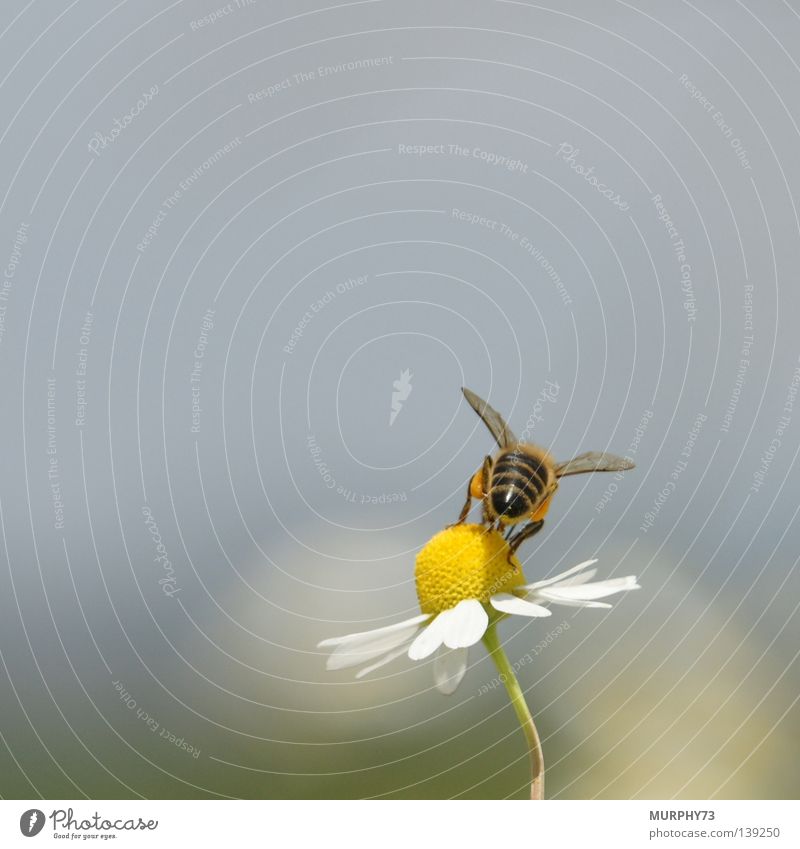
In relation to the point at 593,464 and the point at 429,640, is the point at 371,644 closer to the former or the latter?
the point at 429,640

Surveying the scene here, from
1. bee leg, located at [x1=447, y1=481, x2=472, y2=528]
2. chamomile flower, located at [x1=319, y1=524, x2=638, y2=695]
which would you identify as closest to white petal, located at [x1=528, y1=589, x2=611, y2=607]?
chamomile flower, located at [x1=319, y1=524, x2=638, y2=695]

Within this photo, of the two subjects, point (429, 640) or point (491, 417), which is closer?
point (429, 640)

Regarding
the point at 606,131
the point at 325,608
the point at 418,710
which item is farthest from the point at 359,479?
the point at 606,131

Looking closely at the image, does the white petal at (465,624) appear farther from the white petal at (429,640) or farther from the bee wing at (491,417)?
the bee wing at (491,417)

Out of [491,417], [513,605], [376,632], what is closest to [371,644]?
[376,632]

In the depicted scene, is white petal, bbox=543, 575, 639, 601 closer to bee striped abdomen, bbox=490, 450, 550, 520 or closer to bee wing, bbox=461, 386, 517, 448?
bee striped abdomen, bbox=490, 450, 550, 520
